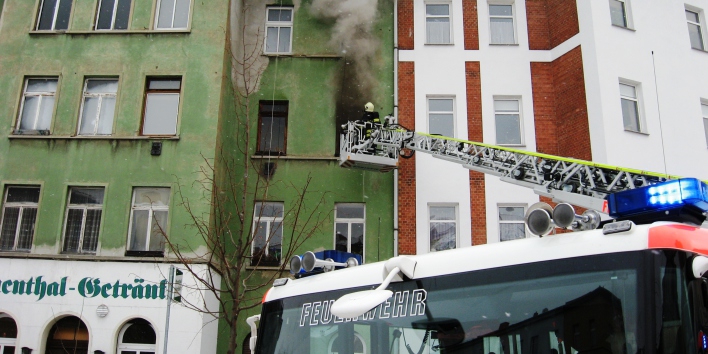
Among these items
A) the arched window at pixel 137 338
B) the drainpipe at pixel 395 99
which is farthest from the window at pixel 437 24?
the arched window at pixel 137 338

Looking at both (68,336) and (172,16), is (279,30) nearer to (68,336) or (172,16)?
(172,16)

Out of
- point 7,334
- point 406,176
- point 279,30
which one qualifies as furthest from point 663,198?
point 279,30

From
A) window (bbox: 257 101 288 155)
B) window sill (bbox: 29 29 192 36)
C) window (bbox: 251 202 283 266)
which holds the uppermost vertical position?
window sill (bbox: 29 29 192 36)

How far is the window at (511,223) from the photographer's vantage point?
51.8 ft

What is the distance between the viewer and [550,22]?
674 inches

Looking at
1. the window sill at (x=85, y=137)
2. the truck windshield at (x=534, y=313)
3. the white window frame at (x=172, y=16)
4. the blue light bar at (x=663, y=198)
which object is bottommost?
the truck windshield at (x=534, y=313)

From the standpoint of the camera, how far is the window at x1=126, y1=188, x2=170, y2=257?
49.6 feet

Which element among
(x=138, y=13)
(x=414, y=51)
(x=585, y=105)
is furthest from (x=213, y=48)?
(x=585, y=105)

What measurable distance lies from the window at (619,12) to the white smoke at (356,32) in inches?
238

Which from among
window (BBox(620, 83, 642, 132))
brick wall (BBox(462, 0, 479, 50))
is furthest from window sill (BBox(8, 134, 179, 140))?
window (BBox(620, 83, 642, 132))

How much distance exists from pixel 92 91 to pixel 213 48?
3.32 meters

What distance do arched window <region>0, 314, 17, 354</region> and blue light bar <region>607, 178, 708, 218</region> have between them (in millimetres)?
14657

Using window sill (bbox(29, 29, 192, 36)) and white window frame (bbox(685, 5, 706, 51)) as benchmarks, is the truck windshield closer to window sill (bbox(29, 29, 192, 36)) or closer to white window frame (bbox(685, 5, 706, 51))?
window sill (bbox(29, 29, 192, 36))

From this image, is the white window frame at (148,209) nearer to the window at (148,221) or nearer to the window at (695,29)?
the window at (148,221)
